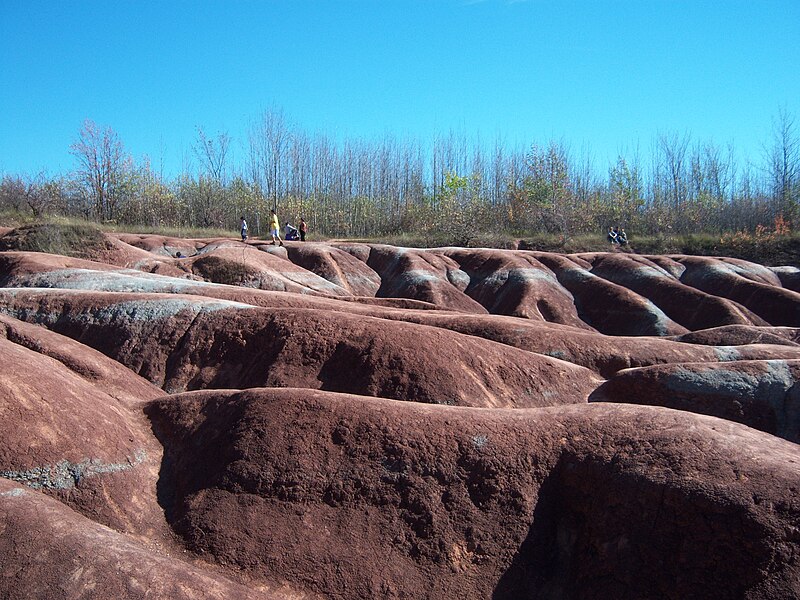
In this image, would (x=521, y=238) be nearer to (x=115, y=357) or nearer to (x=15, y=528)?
(x=115, y=357)

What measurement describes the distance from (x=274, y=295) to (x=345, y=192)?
4187cm

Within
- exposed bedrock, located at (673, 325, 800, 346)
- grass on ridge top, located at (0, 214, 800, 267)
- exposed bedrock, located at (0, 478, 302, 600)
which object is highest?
grass on ridge top, located at (0, 214, 800, 267)

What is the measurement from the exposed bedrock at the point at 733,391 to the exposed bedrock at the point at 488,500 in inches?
147

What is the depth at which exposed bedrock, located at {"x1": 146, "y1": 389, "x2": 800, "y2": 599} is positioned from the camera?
206 inches

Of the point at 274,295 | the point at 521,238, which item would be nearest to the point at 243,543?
the point at 274,295

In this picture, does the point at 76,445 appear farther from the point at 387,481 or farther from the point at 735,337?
the point at 735,337

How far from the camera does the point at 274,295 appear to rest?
1553 centimetres

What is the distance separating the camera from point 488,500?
6281mm

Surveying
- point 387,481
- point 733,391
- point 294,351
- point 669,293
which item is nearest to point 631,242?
point 669,293

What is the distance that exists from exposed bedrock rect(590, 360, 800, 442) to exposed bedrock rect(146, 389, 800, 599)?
3.74 metres

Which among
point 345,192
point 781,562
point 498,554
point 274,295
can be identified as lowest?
point 498,554

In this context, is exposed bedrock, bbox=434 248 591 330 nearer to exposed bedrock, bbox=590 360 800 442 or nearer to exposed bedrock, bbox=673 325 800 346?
exposed bedrock, bbox=673 325 800 346

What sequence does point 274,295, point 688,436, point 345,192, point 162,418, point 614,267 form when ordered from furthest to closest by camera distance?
point 345,192
point 614,267
point 274,295
point 162,418
point 688,436

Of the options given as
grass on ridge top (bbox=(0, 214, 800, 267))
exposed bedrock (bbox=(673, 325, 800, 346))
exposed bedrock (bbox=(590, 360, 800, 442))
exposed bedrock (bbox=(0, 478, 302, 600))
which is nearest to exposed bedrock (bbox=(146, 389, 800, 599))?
exposed bedrock (bbox=(0, 478, 302, 600))
